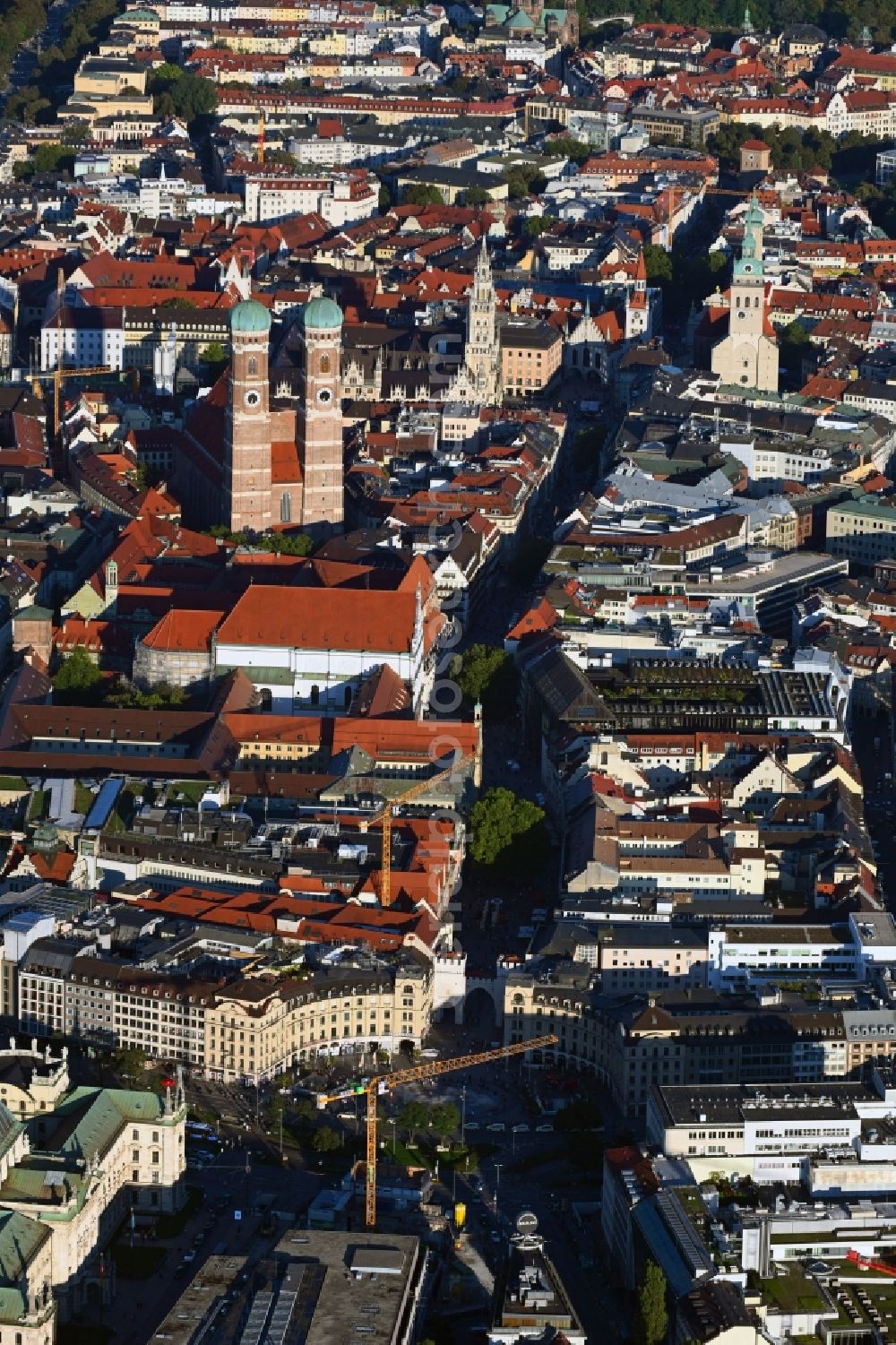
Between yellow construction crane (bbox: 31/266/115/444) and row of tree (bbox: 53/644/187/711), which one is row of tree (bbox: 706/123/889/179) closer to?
yellow construction crane (bbox: 31/266/115/444)

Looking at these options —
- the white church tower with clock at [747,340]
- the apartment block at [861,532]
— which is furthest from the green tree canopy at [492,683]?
the white church tower with clock at [747,340]

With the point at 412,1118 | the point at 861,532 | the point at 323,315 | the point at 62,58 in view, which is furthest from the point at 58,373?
the point at 62,58

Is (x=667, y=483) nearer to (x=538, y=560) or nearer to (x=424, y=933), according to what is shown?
(x=538, y=560)

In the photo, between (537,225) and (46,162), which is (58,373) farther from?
(46,162)

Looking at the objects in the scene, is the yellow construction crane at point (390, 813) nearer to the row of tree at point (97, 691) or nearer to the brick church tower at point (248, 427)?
the row of tree at point (97, 691)

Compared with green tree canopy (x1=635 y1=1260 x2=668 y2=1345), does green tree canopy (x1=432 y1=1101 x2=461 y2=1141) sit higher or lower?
lower

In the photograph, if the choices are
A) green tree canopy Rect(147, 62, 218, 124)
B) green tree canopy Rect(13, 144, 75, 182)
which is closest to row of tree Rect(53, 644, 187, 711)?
green tree canopy Rect(13, 144, 75, 182)
